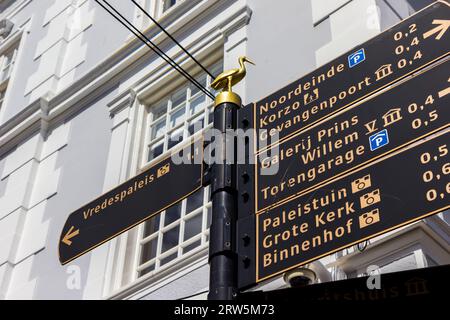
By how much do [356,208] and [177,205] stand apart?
14.4 feet

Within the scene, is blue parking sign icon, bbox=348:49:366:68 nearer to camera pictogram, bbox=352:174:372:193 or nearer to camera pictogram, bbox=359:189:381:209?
camera pictogram, bbox=352:174:372:193

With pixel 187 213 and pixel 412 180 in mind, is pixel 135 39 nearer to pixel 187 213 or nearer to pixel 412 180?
pixel 187 213

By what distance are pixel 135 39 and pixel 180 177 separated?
5892 mm

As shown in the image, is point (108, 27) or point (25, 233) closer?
point (25, 233)

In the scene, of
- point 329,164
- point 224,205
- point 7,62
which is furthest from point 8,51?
point 329,164

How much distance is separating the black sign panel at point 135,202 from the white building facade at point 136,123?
1.26 m

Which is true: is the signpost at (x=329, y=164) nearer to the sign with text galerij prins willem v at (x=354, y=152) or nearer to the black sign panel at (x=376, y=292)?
the sign with text galerij prins willem v at (x=354, y=152)

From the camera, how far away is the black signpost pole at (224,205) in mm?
3393

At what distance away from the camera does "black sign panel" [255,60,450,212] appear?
3428 millimetres

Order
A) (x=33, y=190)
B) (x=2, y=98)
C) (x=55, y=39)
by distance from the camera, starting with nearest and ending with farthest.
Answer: (x=33, y=190)
(x=55, y=39)
(x=2, y=98)

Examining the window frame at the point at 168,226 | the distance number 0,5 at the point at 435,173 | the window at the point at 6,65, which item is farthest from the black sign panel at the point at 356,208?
the window at the point at 6,65

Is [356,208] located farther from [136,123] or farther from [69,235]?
[136,123]

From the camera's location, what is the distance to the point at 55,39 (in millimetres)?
11820
